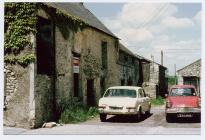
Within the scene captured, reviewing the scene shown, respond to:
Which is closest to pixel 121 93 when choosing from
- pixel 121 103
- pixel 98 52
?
pixel 121 103

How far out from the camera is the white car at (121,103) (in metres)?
15.9

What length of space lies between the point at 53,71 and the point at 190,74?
18.6m

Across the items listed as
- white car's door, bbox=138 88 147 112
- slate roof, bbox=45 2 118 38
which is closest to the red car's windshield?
white car's door, bbox=138 88 147 112

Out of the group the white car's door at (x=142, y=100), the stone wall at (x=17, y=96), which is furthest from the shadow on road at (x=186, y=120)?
the stone wall at (x=17, y=96)

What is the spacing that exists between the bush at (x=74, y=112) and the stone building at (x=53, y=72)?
0.32 meters

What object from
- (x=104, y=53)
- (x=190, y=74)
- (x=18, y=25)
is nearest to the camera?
(x=18, y=25)

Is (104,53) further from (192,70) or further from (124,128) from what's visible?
(192,70)

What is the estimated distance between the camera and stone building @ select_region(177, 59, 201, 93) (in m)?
32.0

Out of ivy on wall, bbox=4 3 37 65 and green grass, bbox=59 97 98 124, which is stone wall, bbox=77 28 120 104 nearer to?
green grass, bbox=59 97 98 124

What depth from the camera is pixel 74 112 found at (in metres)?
17.0

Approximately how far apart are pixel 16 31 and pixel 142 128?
5.84 m

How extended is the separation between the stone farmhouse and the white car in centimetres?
192
